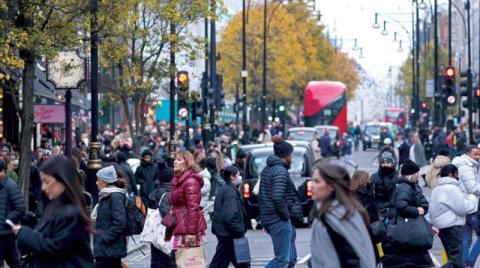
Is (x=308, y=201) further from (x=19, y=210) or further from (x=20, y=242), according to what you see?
(x=20, y=242)

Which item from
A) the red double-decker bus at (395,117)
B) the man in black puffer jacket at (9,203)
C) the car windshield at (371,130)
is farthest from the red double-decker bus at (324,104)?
the man in black puffer jacket at (9,203)

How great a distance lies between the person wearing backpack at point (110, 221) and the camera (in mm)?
13242

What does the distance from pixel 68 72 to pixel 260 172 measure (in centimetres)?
540

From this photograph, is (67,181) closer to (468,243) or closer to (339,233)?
(339,233)

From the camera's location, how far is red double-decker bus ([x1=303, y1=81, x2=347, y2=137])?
77.6m

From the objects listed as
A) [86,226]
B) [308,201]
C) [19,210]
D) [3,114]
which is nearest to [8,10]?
[19,210]

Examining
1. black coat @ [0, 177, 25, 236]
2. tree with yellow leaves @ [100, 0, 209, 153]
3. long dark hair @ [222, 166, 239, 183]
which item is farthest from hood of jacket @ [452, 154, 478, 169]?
tree with yellow leaves @ [100, 0, 209, 153]

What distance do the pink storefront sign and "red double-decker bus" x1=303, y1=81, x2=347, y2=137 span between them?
50.7 metres

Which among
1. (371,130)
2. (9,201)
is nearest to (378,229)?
(9,201)

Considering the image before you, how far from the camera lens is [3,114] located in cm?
3553

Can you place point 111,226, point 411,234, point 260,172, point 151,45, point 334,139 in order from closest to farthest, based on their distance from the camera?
point 111,226 < point 411,234 < point 260,172 < point 151,45 < point 334,139

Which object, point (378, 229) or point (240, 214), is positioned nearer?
point (378, 229)

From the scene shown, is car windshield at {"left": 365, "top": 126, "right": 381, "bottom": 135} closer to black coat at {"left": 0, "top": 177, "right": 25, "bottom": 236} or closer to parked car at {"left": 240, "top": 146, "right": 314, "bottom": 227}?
parked car at {"left": 240, "top": 146, "right": 314, "bottom": 227}

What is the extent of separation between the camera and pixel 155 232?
51.8ft
